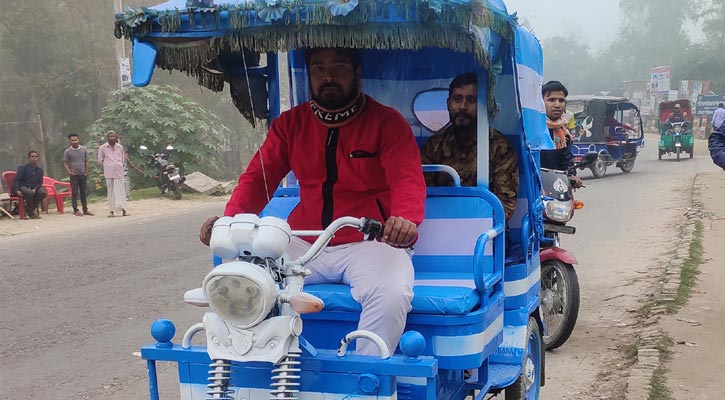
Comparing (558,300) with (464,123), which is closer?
(464,123)

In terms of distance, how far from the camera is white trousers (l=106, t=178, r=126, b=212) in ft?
48.0

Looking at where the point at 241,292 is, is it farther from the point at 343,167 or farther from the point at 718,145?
the point at 718,145

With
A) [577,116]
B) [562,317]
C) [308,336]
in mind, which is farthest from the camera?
[577,116]

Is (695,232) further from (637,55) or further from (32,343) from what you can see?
(637,55)

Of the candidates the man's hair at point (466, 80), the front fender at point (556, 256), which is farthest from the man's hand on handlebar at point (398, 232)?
the front fender at point (556, 256)

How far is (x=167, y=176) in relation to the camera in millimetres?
17812

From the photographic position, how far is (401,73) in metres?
4.46

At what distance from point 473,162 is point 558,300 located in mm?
1677

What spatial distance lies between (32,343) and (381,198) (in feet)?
12.2

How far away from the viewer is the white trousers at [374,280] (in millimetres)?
2635

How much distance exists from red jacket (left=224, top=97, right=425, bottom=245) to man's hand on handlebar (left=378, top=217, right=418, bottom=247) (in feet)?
1.08

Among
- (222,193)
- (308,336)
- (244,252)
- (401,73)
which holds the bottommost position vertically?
(222,193)

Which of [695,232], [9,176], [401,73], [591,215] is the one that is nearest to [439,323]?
[401,73]

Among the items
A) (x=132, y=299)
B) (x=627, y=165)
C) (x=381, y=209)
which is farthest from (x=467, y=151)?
(x=627, y=165)
